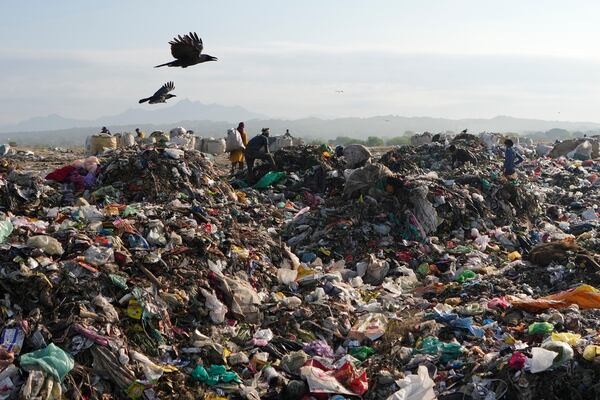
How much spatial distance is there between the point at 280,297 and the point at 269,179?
5.86 m

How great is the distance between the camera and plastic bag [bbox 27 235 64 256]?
201 inches

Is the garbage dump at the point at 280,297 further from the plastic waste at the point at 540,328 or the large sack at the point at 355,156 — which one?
the large sack at the point at 355,156

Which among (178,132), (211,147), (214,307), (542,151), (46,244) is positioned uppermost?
(178,132)

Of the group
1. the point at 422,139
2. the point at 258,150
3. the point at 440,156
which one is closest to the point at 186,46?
the point at 258,150

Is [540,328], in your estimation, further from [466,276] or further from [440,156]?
[440,156]

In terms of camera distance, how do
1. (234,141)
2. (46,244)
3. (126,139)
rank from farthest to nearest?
(126,139)
(234,141)
(46,244)

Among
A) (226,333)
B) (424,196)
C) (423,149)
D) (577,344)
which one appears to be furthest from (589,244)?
(423,149)

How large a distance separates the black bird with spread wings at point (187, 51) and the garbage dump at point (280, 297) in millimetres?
1849

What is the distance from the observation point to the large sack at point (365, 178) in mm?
9414

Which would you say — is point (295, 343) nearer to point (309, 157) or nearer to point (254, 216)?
point (254, 216)

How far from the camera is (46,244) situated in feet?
16.9

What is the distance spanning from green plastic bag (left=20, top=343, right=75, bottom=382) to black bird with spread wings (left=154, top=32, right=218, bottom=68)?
3.23m

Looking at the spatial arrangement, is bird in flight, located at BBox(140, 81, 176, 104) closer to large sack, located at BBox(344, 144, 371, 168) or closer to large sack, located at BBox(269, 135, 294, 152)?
large sack, located at BBox(344, 144, 371, 168)

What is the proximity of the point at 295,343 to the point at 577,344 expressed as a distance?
232 centimetres
